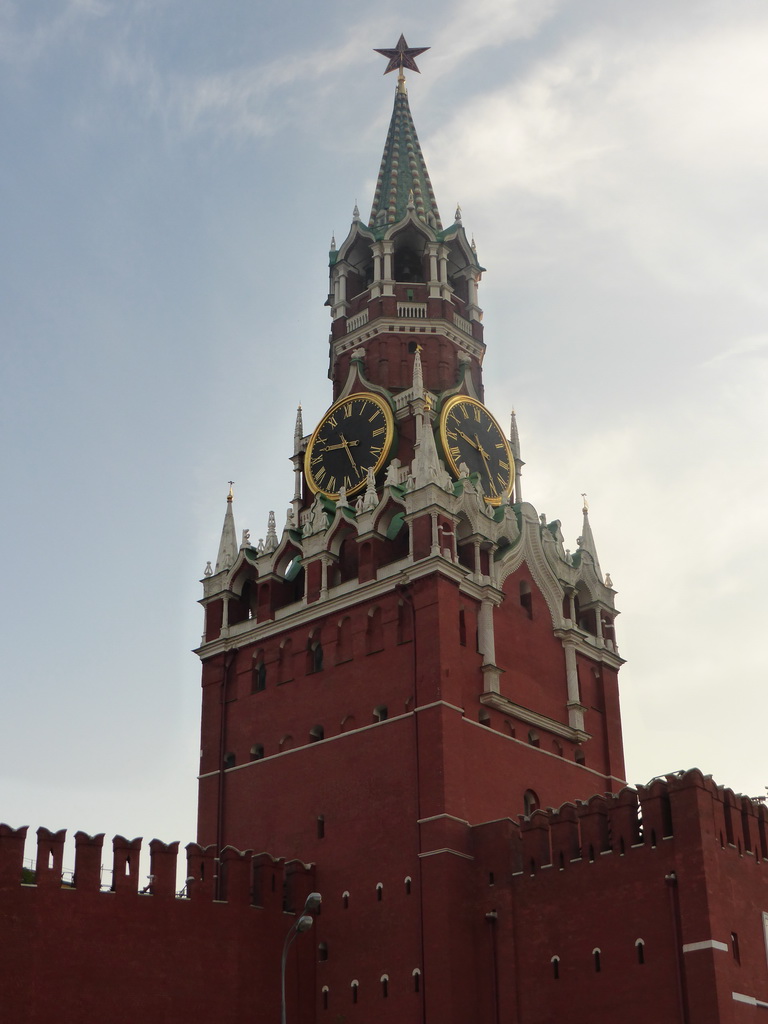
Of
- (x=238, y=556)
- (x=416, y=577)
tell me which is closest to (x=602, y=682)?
(x=416, y=577)

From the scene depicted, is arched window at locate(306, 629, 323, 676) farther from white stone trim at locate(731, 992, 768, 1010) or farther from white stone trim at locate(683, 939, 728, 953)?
white stone trim at locate(731, 992, 768, 1010)

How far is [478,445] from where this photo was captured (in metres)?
57.8

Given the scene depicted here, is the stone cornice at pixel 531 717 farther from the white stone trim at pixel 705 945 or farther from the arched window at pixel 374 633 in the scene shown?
the white stone trim at pixel 705 945

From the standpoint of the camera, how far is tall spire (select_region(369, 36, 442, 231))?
63.9m

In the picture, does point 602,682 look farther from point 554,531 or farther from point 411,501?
point 411,501

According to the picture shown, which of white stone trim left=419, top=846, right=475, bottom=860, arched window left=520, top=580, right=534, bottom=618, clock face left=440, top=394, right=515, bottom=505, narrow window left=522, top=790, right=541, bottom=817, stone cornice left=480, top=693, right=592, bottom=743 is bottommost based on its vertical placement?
white stone trim left=419, top=846, right=475, bottom=860

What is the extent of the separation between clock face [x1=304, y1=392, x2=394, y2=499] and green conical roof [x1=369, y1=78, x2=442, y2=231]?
30.7ft

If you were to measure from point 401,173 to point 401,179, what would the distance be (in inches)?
15.9

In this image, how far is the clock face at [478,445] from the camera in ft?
185

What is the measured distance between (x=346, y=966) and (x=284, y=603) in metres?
14.1

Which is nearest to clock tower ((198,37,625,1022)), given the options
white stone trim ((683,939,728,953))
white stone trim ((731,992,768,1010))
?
white stone trim ((683,939,728,953))

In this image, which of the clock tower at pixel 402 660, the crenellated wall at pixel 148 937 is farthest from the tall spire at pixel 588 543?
the crenellated wall at pixel 148 937

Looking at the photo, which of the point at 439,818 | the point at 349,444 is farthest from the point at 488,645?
the point at 349,444

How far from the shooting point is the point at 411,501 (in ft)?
171
